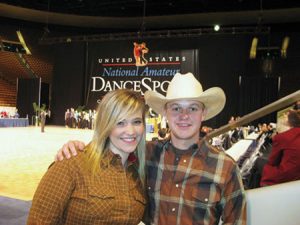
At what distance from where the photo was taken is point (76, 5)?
56.6ft

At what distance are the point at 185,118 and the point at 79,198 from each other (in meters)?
0.53

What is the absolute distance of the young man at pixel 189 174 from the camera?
136 centimetres

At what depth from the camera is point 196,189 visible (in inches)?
55.3

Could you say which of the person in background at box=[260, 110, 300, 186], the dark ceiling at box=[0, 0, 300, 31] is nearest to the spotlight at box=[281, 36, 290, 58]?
the dark ceiling at box=[0, 0, 300, 31]

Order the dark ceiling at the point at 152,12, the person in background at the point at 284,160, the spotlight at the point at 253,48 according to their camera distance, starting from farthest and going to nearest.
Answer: the dark ceiling at the point at 152,12, the spotlight at the point at 253,48, the person in background at the point at 284,160

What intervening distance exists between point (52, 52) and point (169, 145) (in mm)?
20553

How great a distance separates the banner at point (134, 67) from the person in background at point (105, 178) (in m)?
15.5

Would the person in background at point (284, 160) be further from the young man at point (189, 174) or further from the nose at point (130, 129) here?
the nose at point (130, 129)

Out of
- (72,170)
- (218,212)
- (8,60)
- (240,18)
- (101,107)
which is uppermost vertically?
(240,18)

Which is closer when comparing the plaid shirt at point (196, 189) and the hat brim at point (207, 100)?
the plaid shirt at point (196, 189)

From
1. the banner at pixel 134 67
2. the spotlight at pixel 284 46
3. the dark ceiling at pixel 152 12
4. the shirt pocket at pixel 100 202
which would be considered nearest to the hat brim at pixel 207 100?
the shirt pocket at pixel 100 202

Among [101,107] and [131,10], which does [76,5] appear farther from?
[101,107]

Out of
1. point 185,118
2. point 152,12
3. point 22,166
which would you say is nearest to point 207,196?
point 185,118

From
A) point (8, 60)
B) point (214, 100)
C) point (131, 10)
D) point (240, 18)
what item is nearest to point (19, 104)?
point (8, 60)
